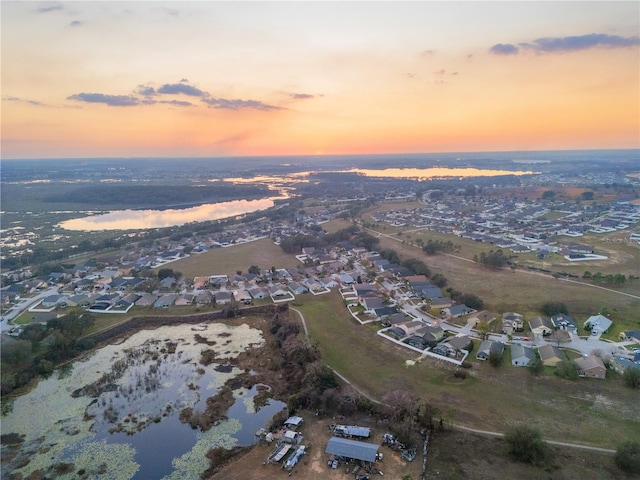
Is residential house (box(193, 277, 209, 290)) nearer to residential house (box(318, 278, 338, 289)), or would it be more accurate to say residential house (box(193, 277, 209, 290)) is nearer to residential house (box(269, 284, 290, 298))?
residential house (box(269, 284, 290, 298))

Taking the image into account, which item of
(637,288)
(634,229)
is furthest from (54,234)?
(634,229)

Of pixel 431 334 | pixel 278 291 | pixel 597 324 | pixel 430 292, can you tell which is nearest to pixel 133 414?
pixel 278 291

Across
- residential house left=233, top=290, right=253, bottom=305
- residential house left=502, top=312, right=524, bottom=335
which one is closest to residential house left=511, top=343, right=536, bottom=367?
residential house left=502, top=312, right=524, bottom=335

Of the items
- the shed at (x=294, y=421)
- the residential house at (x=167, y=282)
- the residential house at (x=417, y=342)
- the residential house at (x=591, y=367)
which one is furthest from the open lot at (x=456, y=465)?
the residential house at (x=167, y=282)

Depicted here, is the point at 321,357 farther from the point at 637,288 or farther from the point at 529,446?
the point at 637,288

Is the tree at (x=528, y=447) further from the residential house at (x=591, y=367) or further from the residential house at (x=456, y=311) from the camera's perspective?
the residential house at (x=456, y=311)

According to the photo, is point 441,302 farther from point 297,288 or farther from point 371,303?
point 297,288

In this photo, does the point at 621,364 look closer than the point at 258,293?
Yes
